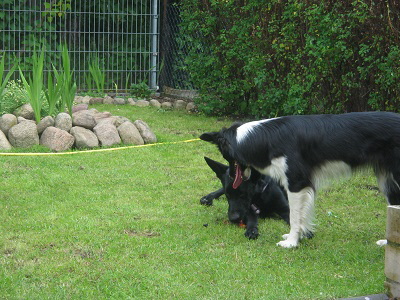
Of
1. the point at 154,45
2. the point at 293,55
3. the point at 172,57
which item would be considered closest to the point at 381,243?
the point at 293,55

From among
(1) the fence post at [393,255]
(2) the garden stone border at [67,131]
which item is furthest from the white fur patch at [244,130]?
(2) the garden stone border at [67,131]

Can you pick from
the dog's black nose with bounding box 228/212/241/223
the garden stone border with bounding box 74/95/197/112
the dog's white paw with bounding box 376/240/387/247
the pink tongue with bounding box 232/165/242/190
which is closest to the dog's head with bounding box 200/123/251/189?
the pink tongue with bounding box 232/165/242/190

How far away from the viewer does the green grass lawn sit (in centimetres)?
393

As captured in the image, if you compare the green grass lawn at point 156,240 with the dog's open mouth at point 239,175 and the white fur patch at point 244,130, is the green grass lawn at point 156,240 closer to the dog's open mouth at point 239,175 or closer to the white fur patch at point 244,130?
the dog's open mouth at point 239,175

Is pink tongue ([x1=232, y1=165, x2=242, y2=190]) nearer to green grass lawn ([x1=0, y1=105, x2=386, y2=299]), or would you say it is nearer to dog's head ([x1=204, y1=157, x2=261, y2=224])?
dog's head ([x1=204, y1=157, x2=261, y2=224])

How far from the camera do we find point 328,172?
15.9 feet

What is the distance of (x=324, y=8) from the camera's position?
313 inches

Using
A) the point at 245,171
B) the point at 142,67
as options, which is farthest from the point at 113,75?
the point at 245,171

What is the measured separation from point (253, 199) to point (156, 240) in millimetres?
1054

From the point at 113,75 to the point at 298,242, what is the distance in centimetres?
1053

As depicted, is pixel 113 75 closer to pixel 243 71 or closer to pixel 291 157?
pixel 243 71

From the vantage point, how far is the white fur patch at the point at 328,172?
4785 mm

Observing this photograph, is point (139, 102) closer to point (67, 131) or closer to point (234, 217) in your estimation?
point (67, 131)

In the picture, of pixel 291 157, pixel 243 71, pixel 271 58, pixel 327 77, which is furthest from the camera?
pixel 243 71
